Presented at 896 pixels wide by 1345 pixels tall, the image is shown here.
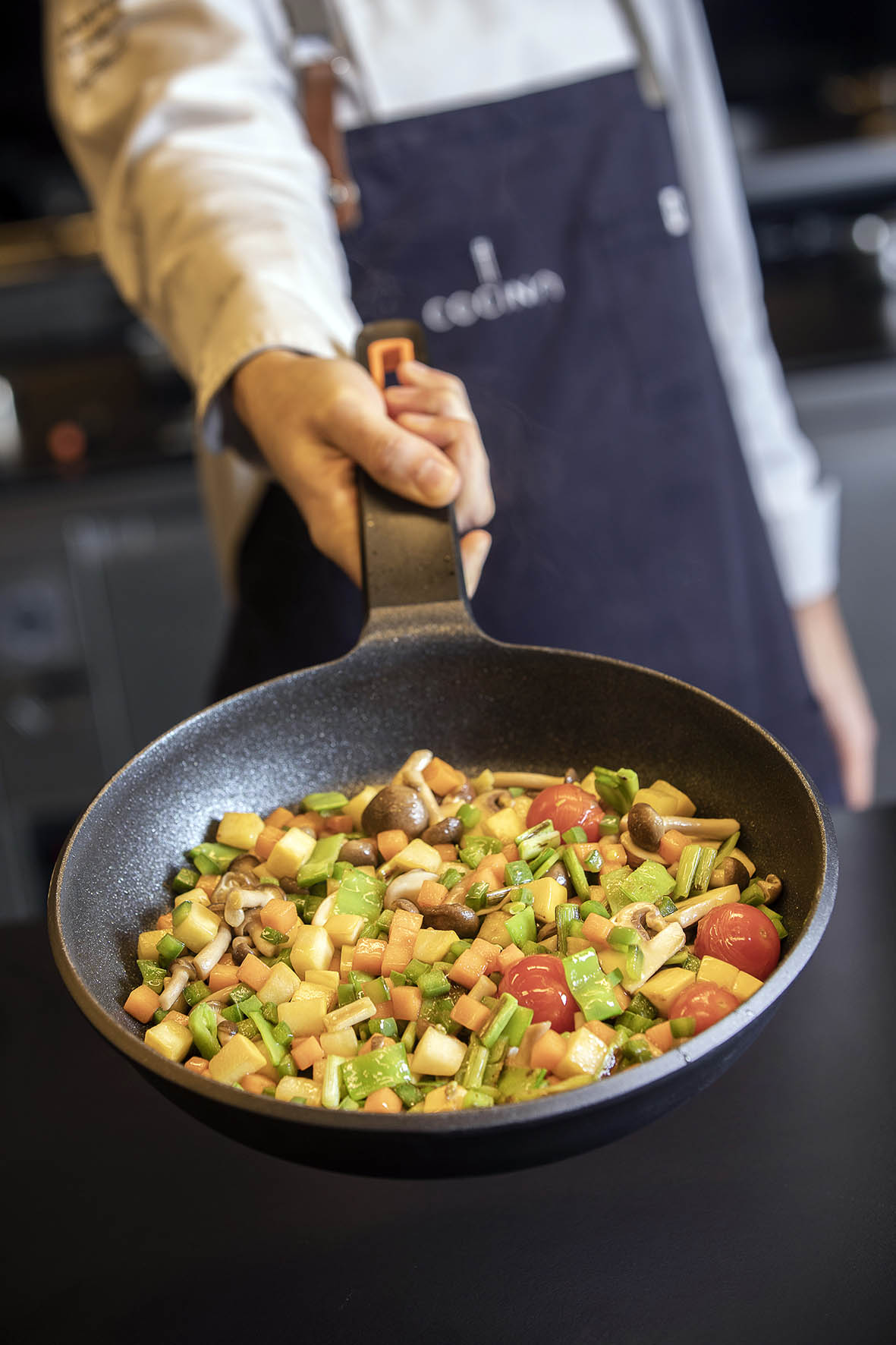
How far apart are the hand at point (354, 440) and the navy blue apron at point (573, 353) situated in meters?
0.21

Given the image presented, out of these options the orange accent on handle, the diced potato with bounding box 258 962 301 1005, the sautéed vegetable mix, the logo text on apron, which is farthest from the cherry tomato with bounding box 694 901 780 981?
the logo text on apron

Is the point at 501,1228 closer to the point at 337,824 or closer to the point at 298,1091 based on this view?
the point at 298,1091

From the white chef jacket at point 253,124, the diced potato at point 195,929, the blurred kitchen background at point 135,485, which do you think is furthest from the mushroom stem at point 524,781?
the blurred kitchen background at point 135,485

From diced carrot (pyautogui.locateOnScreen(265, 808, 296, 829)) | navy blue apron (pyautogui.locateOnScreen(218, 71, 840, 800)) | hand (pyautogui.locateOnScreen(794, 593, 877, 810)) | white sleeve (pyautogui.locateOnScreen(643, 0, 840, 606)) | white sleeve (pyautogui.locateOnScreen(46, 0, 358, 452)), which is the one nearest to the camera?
diced carrot (pyautogui.locateOnScreen(265, 808, 296, 829))

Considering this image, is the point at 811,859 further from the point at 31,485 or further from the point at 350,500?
the point at 31,485

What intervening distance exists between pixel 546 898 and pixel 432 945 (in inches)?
2.6

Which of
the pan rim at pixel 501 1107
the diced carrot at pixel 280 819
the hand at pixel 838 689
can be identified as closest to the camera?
the pan rim at pixel 501 1107

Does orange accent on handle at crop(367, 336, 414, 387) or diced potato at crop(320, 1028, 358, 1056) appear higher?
orange accent on handle at crop(367, 336, 414, 387)

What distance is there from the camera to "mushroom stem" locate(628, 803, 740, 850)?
2.12ft

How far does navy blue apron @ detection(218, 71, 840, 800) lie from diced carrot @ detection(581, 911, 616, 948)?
1.52 feet

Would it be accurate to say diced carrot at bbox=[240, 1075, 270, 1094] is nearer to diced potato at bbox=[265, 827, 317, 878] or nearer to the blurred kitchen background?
diced potato at bbox=[265, 827, 317, 878]

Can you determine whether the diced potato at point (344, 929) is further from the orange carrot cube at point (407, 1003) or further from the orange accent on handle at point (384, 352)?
the orange accent on handle at point (384, 352)

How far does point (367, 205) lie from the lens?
108 cm

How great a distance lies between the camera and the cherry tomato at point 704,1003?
0.53 m
